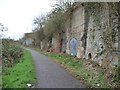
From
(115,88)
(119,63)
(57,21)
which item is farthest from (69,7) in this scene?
(115,88)

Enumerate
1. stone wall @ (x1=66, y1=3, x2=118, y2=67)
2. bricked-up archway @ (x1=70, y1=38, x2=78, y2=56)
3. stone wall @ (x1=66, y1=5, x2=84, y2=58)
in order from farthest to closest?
1. bricked-up archway @ (x1=70, y1=38, x2=78, y2=56)
2. stone wall @ (x1=66, y1=5, x2=84, y2=58)
3. stone wall @ (x1=66, y1=3, x2=118, y2=67)

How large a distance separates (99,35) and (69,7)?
417 inches

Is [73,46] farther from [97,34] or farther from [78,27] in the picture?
[97,34]

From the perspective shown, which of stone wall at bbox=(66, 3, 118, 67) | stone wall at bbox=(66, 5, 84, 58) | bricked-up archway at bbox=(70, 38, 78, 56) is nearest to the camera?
stone wall at bbox=(66, 3, 118, 67)

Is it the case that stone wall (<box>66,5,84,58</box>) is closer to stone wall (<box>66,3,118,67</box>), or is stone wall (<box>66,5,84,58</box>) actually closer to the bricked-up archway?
stone wall (<box>66,3,118,67</box>)

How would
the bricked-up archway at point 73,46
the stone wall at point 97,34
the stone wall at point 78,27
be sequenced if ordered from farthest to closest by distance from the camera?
the bricked-up archway at point 73,46 < the stone wall at point 78,27 < the stone wall at point 97,34

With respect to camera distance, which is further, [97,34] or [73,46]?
[73,46]

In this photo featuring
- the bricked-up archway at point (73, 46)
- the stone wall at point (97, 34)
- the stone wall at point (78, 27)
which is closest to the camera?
the stone wall at point (97, 34)

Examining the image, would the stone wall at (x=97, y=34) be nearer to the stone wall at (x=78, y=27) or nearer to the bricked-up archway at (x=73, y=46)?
the stone wall at (x=78, y=27)

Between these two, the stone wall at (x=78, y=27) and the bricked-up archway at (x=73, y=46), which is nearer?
the stone wall at (x=78, y=27)

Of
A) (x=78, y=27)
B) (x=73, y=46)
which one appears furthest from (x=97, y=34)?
(x=73, y=46)

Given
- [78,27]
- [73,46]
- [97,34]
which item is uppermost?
[78,27]

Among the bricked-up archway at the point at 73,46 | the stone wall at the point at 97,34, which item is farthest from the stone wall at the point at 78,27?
the bricked-up archway at the point at 73,46

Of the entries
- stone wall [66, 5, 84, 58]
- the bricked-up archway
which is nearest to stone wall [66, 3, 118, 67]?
stone wall [66, 5, 84, 58]
